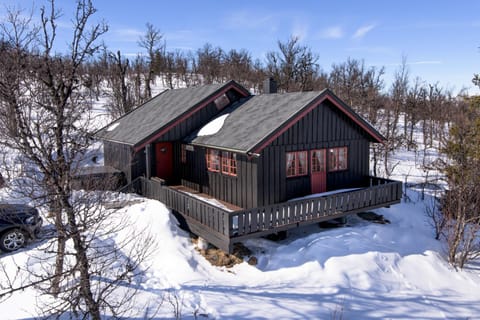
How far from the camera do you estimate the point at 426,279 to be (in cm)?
1134

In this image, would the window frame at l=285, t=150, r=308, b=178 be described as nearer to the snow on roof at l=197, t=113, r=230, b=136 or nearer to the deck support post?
the snow on roof at l=197, t=113, r=230, b=136

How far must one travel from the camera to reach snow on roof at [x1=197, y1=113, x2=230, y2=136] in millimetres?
15113

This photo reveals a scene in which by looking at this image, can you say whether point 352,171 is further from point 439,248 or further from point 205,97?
point 205,97

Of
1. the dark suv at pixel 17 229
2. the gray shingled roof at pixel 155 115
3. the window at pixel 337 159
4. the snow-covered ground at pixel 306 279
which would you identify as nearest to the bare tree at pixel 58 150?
the snow-covered ground at pixel 306 279

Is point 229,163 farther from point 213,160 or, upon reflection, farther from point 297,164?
point 297,164

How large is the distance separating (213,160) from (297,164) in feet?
11.4

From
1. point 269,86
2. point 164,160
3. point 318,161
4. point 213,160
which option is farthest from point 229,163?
point 269,86

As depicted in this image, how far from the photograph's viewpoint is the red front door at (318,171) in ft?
45.9

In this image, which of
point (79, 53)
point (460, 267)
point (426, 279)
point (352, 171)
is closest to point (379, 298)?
point (426, 279)

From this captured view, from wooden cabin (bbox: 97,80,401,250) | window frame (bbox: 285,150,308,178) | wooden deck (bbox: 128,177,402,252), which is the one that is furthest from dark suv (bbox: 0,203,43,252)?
window frame (bbox: 285,150,308,178)

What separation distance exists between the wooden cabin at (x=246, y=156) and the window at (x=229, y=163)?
1.5 inches

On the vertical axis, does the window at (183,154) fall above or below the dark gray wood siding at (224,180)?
above

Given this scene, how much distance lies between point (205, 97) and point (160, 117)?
8.43 ft

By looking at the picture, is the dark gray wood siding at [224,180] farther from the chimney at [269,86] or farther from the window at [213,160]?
the chimney at [269,86]
